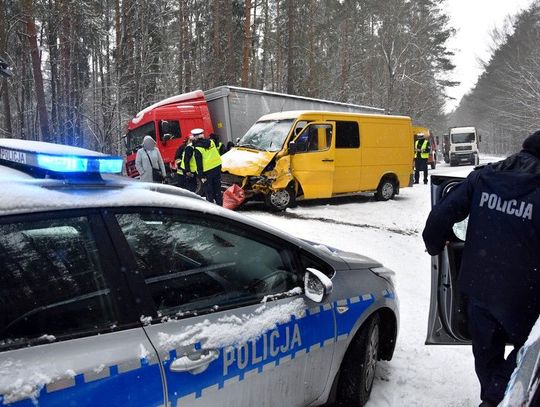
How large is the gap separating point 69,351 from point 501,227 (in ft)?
6.84

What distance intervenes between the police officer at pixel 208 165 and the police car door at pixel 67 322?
7.33 meters

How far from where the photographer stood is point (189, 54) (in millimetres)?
27672

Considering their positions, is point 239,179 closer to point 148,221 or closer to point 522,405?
point 148,221

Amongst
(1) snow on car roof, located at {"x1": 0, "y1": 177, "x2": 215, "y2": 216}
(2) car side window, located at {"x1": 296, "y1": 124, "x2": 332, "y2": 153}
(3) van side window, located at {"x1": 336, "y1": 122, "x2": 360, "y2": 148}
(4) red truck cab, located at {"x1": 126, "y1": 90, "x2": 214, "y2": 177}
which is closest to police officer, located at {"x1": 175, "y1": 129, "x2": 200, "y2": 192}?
(2) car side window, located at {"x1": 296, "y1": 124, "x2": 332, "y2": 153}

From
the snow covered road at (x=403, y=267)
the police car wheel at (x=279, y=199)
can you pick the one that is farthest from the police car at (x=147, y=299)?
the police car wheel at (x=279, y=199)

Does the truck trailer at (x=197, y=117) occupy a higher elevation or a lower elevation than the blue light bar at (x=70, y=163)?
higher

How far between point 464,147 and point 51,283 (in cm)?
3295

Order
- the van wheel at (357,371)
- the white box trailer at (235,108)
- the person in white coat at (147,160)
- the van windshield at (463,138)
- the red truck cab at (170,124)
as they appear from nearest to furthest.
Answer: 1. the van wheel at (357,371)
2. the person in white coat at (147,160)
3. the red truck cab at (170,124)
4. the white box trailer at (235,108)
5. the van windshield at (463,138)

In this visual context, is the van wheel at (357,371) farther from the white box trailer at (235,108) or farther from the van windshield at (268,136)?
the white box trailer at (235,108)

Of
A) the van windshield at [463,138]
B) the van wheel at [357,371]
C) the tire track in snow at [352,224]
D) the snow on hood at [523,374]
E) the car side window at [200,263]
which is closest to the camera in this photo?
the snow on hood at [523,374]

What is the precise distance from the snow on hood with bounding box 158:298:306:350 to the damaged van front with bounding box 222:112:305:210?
7.43 meters

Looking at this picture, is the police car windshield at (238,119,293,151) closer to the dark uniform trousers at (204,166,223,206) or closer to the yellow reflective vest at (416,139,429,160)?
the dark uniform trousers at (204,166,223,206)

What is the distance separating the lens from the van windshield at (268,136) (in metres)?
10.3

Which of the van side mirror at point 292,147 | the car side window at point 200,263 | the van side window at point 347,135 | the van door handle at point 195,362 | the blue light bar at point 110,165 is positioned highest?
the van side window at point 347,135
